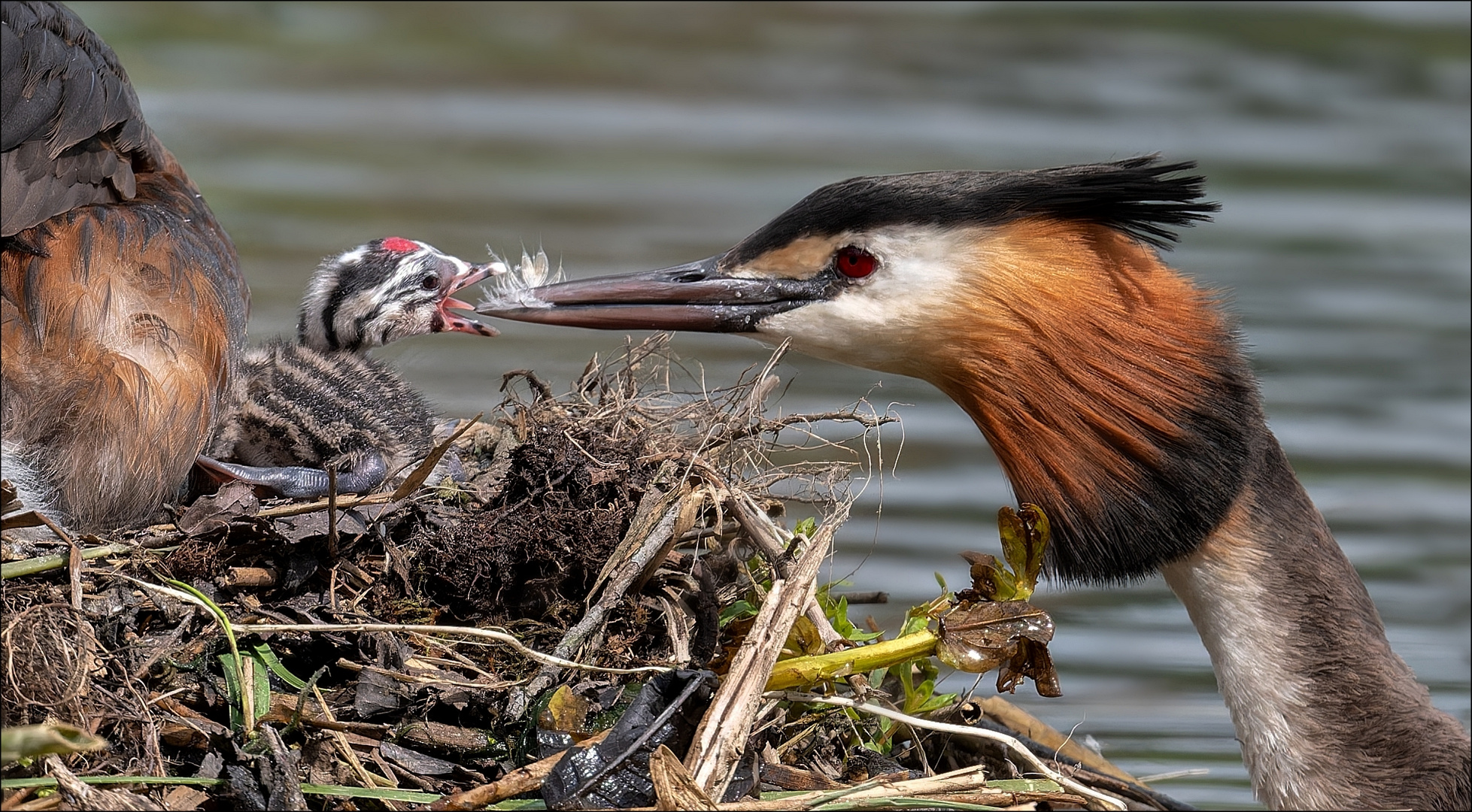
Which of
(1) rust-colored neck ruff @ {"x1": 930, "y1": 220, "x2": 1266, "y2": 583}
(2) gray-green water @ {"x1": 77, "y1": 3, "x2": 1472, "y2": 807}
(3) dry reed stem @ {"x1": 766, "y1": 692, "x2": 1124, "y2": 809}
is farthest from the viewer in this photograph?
(2) gray-green water @ {"x1": 77, "y1": 3, "x2": 1472, "y2": 807}

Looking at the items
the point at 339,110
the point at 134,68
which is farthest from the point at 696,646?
the point at 134,68

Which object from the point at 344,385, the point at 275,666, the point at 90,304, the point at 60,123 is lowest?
the point at 275,666

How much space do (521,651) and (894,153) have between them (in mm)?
3270

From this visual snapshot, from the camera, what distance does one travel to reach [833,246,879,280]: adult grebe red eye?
281 centimetres

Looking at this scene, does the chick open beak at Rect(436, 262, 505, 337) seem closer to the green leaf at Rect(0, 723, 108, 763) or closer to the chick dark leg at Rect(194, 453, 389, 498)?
the chick dark leg at Rect(194, 453, 389, 498)

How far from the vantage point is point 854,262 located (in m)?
2.83

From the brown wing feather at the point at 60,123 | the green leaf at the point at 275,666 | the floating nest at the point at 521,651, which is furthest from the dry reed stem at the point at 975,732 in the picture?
the brown wing feather at the point at 60,123

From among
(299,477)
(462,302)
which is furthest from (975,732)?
(462,302)

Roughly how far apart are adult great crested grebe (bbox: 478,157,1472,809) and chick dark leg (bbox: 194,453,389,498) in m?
0.55

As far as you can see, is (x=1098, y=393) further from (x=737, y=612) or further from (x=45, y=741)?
(x=45, y=741)

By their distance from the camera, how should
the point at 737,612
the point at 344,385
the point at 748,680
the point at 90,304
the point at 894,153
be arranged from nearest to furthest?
the point at 748,680 → the point at 90,304 → the point at 737,612 → the point at 344,385 → the point at 894,153

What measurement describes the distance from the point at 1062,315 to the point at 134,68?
3.63 meters

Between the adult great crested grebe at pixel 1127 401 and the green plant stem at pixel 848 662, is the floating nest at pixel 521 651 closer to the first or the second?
the green plant stem at pixel 848 662

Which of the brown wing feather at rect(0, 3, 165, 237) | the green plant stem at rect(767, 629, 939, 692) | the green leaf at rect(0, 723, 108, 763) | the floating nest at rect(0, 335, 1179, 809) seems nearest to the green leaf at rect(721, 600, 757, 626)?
the floating nest at rect(0, 335, 1179, 809)
